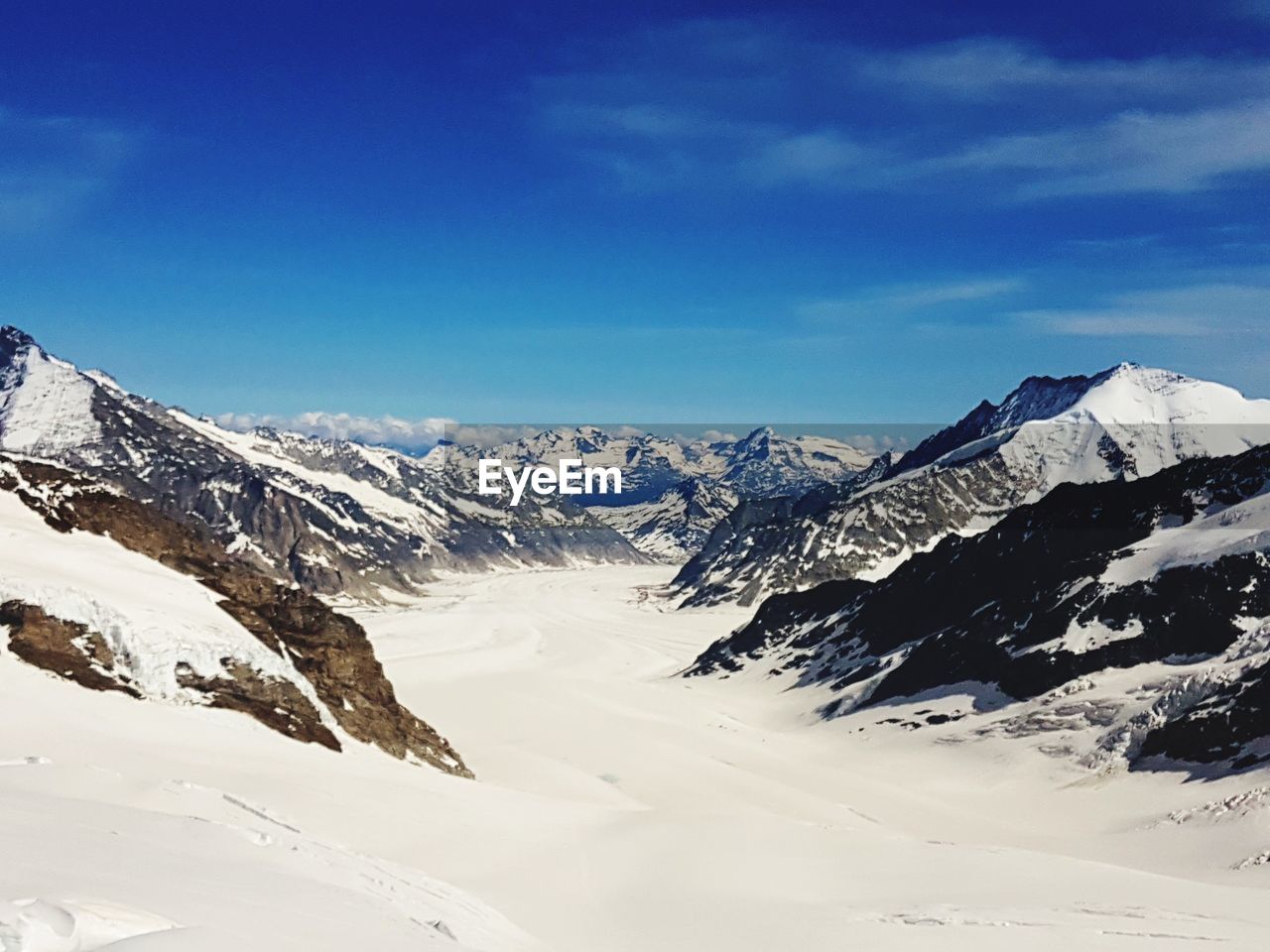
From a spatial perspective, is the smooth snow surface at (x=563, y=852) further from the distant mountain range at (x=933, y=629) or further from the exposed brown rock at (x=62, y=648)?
the distant mountain range at (x=933, y=629)

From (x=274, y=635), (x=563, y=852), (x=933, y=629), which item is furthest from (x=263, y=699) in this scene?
(x=933, y=629)

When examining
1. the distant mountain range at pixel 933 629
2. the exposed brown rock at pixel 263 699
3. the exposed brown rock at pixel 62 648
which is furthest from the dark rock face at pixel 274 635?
the exposed brown rock at pixel 62 648

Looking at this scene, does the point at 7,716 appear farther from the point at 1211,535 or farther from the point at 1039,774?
the point at 1211,535

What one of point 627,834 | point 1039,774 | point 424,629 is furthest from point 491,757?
point 424,629

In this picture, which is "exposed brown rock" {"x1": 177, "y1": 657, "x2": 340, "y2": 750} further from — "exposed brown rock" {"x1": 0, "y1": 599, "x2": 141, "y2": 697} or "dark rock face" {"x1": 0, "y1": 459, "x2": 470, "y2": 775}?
"exposed brown rock" {"x1": 0, "y1": 599, "x2": 141, "y2": 697}

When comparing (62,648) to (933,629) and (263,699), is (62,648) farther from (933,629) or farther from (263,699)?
(933,629)

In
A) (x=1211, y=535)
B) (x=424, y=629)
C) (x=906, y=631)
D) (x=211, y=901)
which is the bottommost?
(x=424, y=629)
